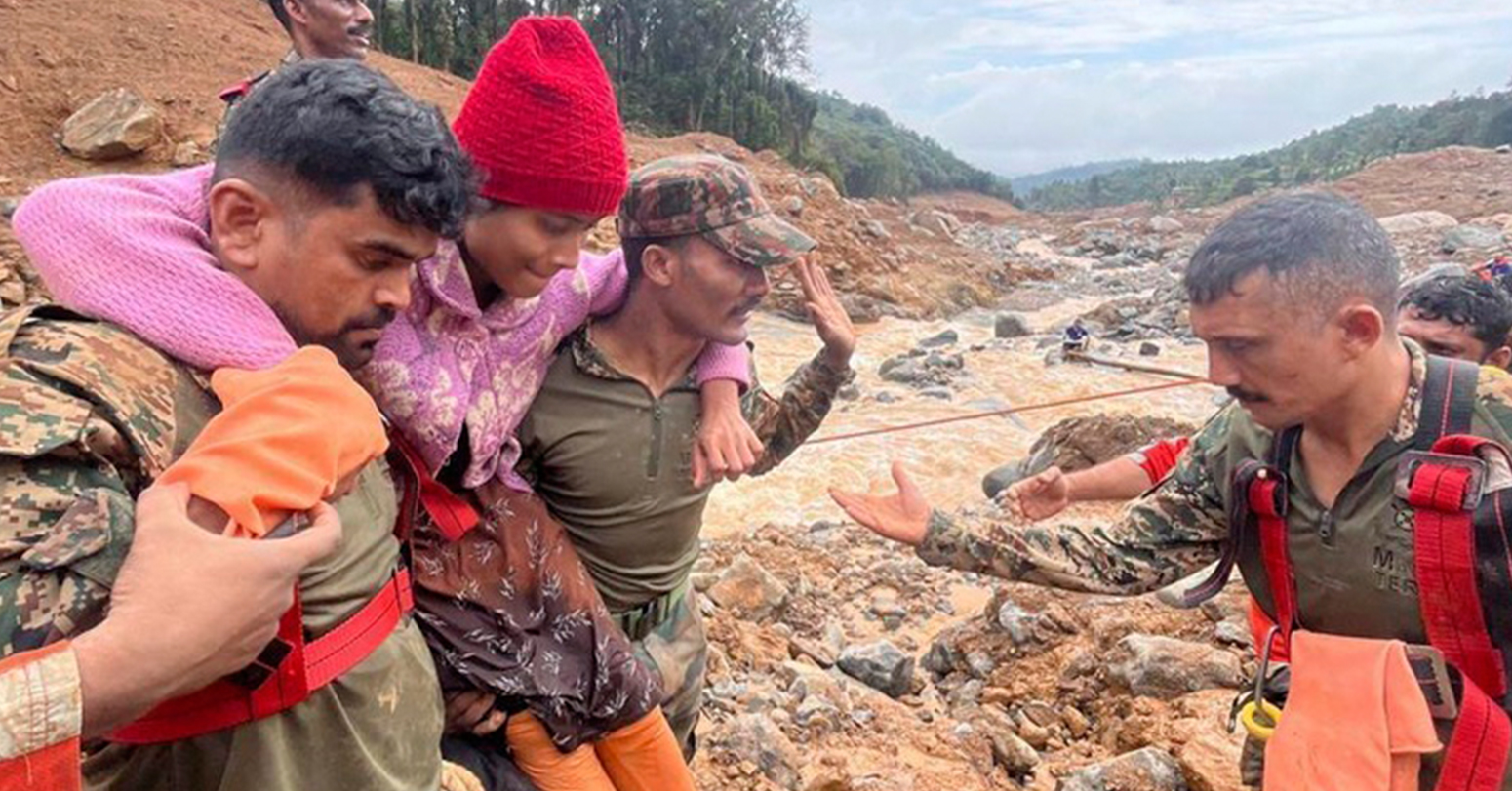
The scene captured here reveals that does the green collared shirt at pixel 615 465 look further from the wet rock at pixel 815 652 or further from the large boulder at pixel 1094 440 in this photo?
the large boulder at pixel 1094 440

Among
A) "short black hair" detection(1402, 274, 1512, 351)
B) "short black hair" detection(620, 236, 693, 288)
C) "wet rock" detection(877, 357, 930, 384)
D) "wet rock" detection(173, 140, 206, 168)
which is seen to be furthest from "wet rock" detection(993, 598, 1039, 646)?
"wet rock" detection(173, 140, 206, 168)

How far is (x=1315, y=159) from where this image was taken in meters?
49.4

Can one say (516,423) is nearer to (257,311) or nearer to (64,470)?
(257,311)

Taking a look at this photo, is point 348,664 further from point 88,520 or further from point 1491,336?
point 1491,336

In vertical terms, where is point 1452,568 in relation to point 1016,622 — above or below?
above

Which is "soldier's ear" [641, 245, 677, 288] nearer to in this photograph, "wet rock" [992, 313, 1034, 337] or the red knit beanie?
the red knit beanie

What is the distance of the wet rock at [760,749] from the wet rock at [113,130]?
1007cm

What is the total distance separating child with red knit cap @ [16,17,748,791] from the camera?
5.09 feet

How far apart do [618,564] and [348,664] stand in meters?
0.75

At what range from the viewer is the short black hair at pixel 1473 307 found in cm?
288

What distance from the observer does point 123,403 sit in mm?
965

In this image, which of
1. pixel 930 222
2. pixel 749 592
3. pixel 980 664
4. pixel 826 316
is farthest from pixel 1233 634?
pixel 930 222

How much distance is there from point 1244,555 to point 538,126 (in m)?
1.65

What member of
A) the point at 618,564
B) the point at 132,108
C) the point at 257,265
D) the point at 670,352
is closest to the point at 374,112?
the point at 257,265
